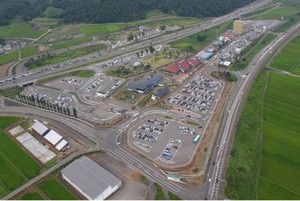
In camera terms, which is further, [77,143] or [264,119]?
[264,119]

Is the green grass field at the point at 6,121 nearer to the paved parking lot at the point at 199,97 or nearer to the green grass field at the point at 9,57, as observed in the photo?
the paved parking lot at the point at 199,97

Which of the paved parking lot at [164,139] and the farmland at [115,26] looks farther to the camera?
the farmland at [115,26]

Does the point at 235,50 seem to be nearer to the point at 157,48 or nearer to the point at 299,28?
the point at 157,48

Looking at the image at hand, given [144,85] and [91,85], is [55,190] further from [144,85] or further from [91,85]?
[91,85]

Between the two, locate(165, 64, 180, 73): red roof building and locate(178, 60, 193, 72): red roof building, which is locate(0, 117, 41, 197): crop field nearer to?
locate(165, 64, 180, 73): red roof building

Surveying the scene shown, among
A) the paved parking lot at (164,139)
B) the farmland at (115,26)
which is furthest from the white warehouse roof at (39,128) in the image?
the farmland at (115,26)

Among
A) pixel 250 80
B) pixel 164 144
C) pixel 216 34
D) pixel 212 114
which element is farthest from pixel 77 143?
pixel 216 34
